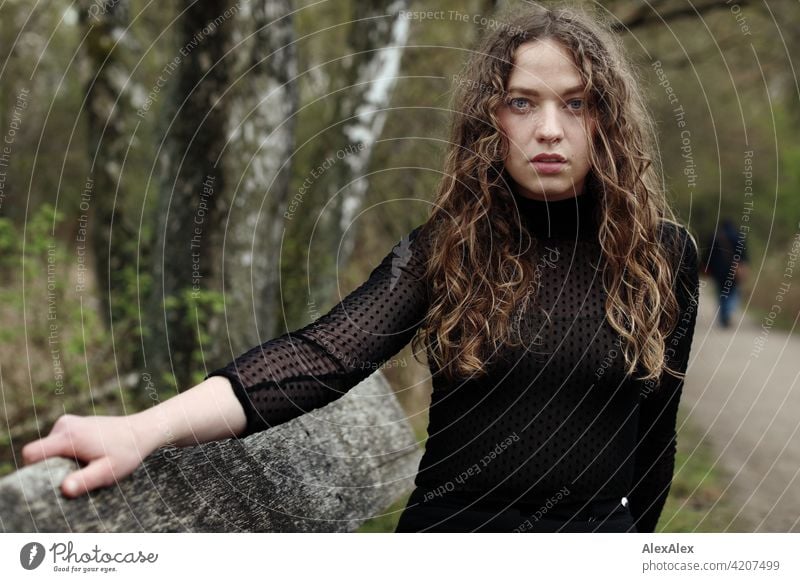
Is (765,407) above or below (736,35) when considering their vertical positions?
below

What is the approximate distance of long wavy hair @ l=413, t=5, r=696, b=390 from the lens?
→ 1.95 metres

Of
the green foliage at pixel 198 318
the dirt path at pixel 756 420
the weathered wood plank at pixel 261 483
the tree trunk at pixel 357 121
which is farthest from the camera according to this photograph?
the tree trunk at pixel 357 121

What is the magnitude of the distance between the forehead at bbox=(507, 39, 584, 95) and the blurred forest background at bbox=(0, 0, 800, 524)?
43cm

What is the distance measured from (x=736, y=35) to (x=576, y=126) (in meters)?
11.0

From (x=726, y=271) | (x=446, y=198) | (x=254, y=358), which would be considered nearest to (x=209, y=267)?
(x=446, y=198)

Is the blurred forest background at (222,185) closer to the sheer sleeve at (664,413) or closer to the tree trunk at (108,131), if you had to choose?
the tree trunk at (108,131)

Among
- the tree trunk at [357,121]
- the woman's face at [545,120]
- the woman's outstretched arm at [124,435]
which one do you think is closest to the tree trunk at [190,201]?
the tree trunk at [357,121]

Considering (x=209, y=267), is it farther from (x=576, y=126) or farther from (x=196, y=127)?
(x=576, y=126)

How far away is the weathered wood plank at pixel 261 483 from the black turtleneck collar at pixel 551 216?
2.67 ft

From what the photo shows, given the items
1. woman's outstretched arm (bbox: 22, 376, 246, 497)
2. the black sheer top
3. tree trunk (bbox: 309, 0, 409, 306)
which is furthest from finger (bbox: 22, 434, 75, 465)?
tree trunk (bbox: 309, 0, 409, 306)

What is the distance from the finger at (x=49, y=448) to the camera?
1241 mm

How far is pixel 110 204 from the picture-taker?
7.37 m

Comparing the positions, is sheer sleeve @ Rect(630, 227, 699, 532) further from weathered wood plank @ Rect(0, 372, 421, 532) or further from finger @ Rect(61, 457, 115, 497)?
finger @ Rect(61, 457, 115, 497)

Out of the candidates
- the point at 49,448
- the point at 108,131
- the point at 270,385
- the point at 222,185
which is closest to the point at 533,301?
the point at 270,385
